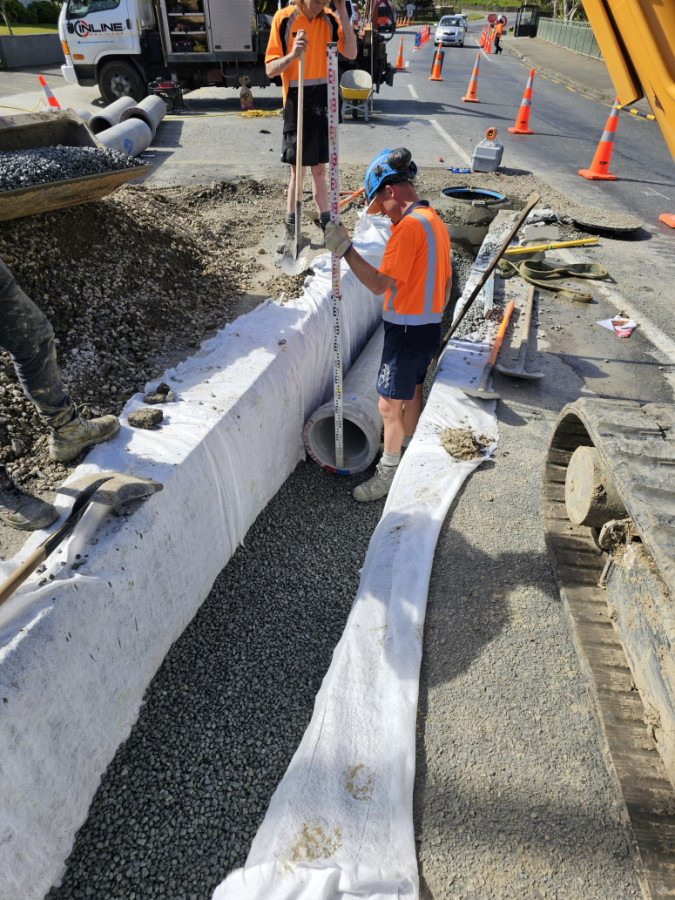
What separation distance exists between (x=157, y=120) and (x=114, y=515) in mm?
10622

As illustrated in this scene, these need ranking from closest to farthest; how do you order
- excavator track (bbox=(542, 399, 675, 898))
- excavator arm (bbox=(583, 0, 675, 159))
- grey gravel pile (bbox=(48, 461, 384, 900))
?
excavator arm (bbox=(583, 0, 675, 159)) < excavator track (bbox=(542, 399, 675, 898)) < grey gravel pile (bbox=(48, 461, 384, 900))

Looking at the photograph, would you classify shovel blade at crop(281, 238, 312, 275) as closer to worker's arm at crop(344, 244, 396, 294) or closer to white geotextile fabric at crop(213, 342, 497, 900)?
worker's arm at crop(344, 244, 396, 294)

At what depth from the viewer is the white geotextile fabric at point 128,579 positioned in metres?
2.09

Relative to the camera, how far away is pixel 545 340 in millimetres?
5191

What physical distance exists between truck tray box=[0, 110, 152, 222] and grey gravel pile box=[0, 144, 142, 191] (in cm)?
6

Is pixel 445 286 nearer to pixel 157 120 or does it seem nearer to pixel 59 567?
pixel 59 567

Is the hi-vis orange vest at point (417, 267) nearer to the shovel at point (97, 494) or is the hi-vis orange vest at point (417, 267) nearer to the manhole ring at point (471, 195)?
the shovel at point (97, 494)

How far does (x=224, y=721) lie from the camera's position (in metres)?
Result: 2.84

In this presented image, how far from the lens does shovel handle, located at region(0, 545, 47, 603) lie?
2.07m

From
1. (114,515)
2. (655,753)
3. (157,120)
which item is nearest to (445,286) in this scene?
(114,515)

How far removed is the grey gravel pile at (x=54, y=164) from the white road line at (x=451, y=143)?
7466 mm

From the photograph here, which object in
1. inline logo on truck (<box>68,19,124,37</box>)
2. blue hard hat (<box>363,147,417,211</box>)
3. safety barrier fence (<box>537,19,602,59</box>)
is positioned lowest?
safety barrier fence (<box>537,19,602,59</box>)

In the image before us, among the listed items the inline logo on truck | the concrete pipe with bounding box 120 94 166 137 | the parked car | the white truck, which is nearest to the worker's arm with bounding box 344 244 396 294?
the concrete pipe with bounding box 120 94 166 137

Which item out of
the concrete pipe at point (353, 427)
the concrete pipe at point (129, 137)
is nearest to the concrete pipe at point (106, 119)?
the concrete pipe at point (129, 137)
